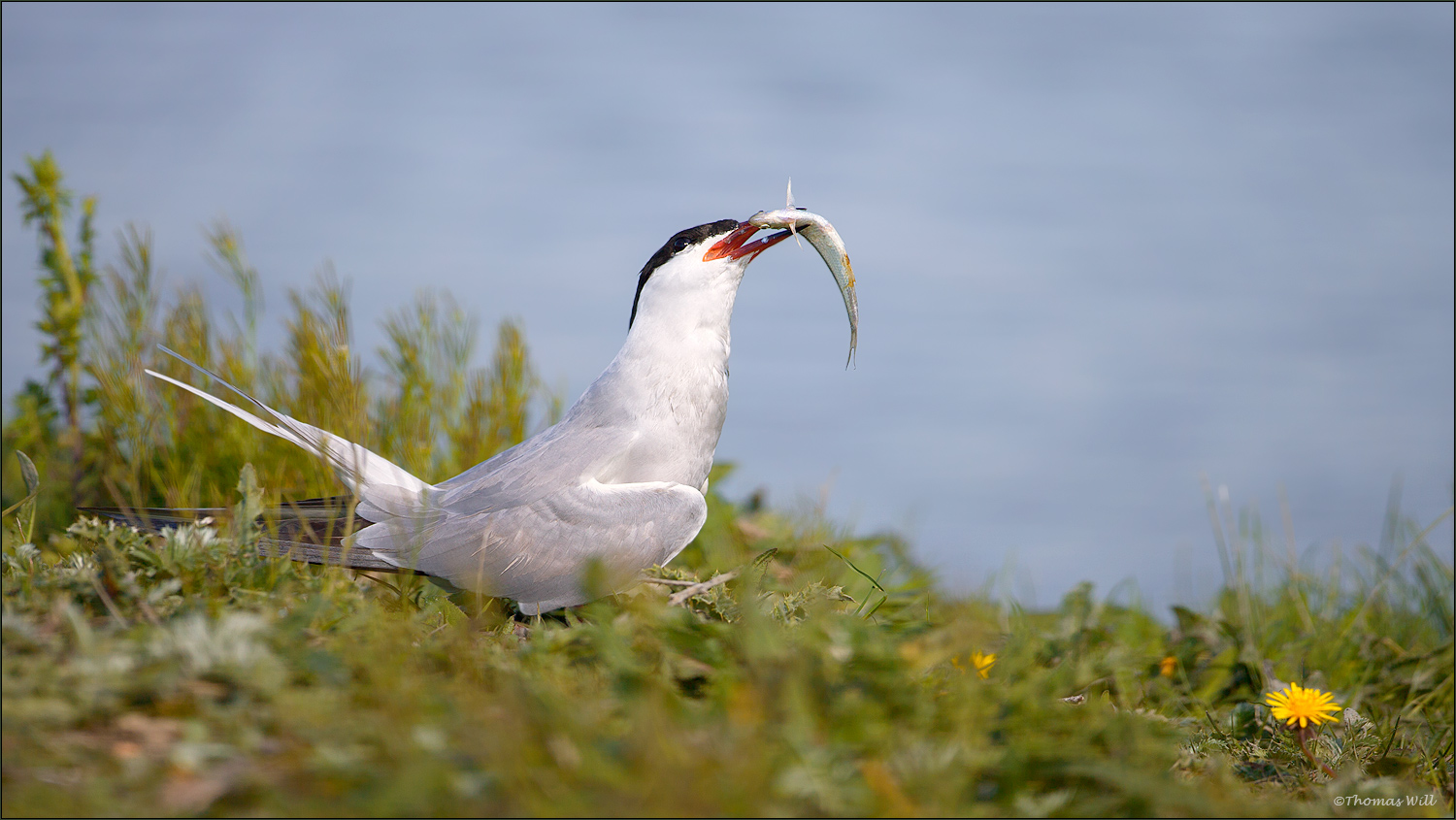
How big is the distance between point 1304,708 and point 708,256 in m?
2.57

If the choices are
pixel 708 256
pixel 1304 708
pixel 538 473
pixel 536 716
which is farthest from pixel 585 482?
pixel 1304 708

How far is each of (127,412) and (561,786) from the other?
503 centimetres

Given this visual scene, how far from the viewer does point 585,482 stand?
332 cm

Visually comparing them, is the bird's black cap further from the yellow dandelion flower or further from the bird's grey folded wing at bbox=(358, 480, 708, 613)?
the yellow dandelion flower

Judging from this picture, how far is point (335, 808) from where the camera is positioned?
1.44 meters

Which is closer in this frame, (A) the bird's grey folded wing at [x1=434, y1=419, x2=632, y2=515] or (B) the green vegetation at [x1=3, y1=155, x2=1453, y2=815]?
(B) the green vegetation at [x1=3, y1=155, x2=1453, y2=815]

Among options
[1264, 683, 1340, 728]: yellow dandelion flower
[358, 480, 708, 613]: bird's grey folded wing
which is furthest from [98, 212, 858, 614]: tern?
[1264, 683, 1340, 728]: yellow dandelion flower

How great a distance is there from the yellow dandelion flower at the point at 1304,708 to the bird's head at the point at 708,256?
2.34 meters

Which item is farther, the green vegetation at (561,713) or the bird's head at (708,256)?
the bird's head at (708,256)

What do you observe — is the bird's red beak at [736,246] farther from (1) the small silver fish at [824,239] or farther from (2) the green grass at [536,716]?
(2) the green grass at [536,716]

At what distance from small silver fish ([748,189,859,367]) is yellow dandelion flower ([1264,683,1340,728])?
1855 mm

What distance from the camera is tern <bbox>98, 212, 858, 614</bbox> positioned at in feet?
10.2

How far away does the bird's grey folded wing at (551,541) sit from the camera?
3.12 metres

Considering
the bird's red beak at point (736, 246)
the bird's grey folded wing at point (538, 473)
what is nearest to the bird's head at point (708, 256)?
the bird's red beak at point (736, 246)
